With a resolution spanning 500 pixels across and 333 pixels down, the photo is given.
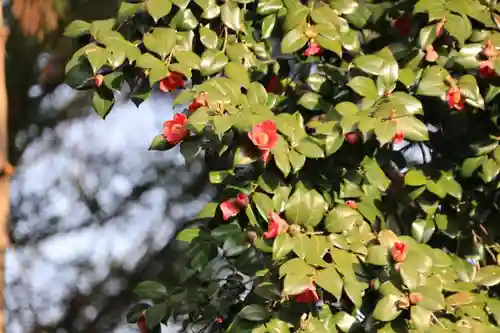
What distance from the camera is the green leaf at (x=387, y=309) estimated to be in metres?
1.04

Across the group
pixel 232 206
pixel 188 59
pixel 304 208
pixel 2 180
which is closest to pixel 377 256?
pixel 304 208

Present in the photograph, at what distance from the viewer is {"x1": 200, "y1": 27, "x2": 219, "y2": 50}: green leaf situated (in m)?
1.24

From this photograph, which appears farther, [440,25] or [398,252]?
[440,25]

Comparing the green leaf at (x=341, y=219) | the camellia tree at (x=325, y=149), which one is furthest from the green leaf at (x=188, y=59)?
the green leaf at (x=341, y=219)

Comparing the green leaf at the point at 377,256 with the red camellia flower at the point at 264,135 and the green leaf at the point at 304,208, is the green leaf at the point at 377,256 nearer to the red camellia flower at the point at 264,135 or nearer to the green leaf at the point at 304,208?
the green leaf at the point at 304,208

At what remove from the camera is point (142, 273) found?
3586mm

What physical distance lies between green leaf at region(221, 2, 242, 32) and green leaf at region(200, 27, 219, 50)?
0.03 m

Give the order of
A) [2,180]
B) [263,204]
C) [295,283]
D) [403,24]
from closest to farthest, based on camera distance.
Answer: [295,283]
[263,204]
[403,24]
[2,180]

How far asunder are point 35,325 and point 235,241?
296 cm

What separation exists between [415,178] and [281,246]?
0.40 meters

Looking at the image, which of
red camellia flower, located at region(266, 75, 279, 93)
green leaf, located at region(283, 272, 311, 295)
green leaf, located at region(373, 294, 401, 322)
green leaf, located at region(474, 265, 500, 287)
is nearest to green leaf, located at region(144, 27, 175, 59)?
red camellia flower, located at region(266, 75, 279, 93)

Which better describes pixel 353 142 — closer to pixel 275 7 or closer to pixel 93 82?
pixel 275 7

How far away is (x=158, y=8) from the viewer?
1193mm

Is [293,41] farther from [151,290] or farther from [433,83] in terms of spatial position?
[151,290]
